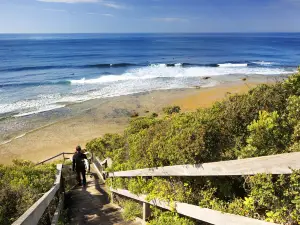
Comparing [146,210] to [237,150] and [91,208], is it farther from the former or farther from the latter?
[91,208]

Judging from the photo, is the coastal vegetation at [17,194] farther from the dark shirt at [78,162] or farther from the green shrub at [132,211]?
the dark shirt at [78,162]

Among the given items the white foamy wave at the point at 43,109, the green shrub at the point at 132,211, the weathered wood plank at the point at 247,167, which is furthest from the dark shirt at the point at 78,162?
the white foamy wave at the point at 43,109

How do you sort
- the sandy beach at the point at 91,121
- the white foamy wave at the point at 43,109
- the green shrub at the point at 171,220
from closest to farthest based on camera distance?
the green shrub at the point at 171,220, the sandy beach at the point at 91,121, the white foamy wave at the point at 43,109

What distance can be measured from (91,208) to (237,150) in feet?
14.9

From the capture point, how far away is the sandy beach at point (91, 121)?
18.4 m

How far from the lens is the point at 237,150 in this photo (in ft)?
11.7

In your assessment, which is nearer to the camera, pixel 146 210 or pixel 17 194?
pixel 17 194

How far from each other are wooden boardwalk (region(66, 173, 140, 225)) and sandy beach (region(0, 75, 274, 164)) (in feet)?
24.2

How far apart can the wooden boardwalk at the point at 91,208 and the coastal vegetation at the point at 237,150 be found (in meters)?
1.49

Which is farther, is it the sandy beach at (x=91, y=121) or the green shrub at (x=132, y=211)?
the sandy beach at (x=91, y=121)

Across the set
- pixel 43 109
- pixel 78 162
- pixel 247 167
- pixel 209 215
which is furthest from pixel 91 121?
pixel 247 167

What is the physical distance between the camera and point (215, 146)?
142 inches

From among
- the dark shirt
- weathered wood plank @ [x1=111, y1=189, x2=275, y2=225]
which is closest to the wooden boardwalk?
the dark shirt

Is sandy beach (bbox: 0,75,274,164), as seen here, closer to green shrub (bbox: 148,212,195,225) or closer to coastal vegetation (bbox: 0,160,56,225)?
coastal vegetation (bbox: 0,160,56,225)
